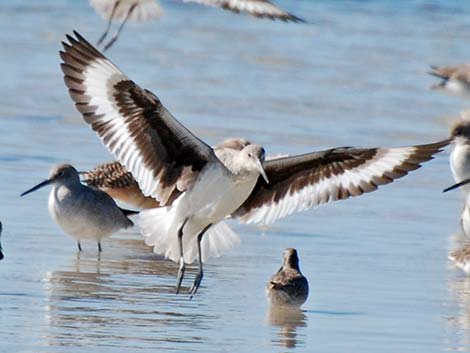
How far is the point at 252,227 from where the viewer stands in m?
10.0

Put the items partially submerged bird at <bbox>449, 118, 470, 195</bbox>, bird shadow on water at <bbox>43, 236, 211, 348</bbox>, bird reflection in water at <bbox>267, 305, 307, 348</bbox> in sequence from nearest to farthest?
bird shadow on water at <bbox>43, 236, 211, 348</bbox> < bird reflection in water at <bbox>267, 305, 307, 348</bbox> < partially submerged bird at <bbox>449, 118, 470, 195</bbox>

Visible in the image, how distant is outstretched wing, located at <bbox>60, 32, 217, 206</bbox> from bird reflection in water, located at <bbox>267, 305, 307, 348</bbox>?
0.89 metres

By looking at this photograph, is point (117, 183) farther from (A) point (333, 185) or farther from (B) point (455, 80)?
(B) point (455, 80)

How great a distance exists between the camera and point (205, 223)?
809cm

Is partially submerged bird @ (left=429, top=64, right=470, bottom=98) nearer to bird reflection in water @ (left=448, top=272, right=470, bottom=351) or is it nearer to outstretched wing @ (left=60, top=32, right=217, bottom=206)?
bird reflection in water @ (left=448, top=272, right=470, bottom=351)

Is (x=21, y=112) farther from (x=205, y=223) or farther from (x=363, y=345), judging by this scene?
(x=363, y=345)

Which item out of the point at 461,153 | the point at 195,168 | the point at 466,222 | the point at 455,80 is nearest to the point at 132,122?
the point at 195,168

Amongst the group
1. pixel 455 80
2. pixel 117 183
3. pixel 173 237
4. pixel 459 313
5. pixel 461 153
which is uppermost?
pixel 459 313

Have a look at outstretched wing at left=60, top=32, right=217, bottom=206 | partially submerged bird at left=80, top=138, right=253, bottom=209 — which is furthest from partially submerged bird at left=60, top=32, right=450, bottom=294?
partially submerged bird at left=80, top=138, right=253, bottom=209

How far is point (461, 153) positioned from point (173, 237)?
14.6ft

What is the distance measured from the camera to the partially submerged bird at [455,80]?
51.3 feet

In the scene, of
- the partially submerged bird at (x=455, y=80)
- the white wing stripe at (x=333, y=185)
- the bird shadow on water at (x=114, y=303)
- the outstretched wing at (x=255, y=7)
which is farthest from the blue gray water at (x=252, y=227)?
the outstretched wing at (x=255, y=7)

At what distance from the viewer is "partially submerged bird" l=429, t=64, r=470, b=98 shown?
15625 mm

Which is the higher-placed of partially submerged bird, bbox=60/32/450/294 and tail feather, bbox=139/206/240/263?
partially submerged bird, bbox=60/32/450/294
